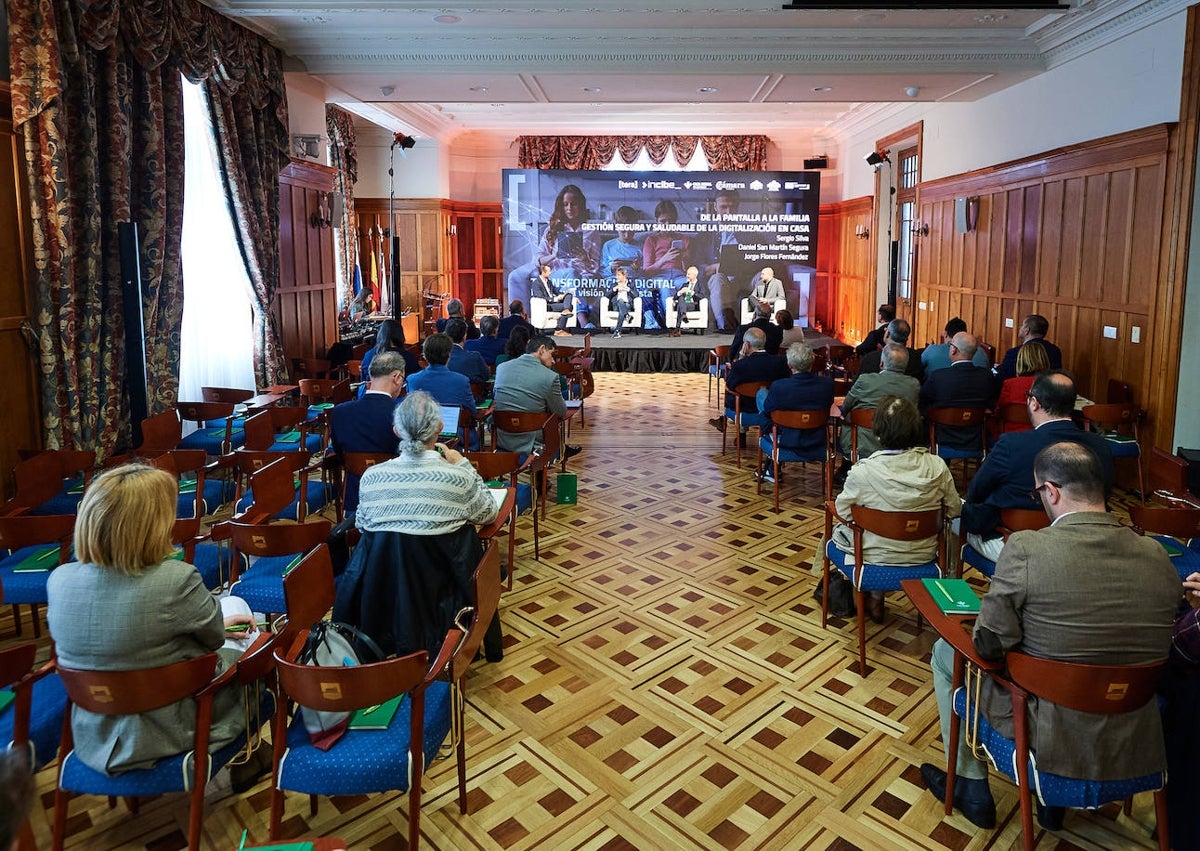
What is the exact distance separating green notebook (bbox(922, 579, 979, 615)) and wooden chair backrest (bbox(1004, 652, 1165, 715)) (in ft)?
1.51

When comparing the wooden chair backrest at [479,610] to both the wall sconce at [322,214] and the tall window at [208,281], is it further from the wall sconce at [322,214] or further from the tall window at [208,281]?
the wall sconce at [322,214]

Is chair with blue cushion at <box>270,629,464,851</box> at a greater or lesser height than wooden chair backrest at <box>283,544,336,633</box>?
lesser

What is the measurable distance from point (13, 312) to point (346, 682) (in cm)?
438

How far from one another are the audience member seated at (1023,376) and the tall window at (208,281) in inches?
258

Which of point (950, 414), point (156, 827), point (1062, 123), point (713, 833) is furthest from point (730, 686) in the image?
point (1062, 123)

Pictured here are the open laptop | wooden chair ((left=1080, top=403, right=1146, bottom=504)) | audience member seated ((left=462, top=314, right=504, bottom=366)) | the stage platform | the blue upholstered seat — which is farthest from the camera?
the stage platform

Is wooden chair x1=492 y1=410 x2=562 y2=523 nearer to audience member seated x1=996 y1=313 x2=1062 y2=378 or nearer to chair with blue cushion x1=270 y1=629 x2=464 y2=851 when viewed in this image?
chair with blue cushion x1=270 y1=629 x2=464 y2=851

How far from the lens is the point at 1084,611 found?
7.91ft

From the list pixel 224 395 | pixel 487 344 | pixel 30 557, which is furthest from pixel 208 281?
pixel 30 557

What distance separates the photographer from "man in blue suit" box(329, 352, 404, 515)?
16.3ft

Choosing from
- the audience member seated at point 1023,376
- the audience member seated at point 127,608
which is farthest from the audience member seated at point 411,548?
the audience member seated at point 1023,376

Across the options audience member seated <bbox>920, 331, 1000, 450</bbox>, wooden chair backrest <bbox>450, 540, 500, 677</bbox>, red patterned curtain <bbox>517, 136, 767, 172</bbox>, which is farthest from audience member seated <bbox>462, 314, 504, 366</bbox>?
red patterned curtain <bbox>517, 136, 767, 172</bbox>

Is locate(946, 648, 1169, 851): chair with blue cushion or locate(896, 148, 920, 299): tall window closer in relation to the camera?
locate(946, 648, 1169, 851): chair with blue cushion

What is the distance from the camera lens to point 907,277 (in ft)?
43.4
